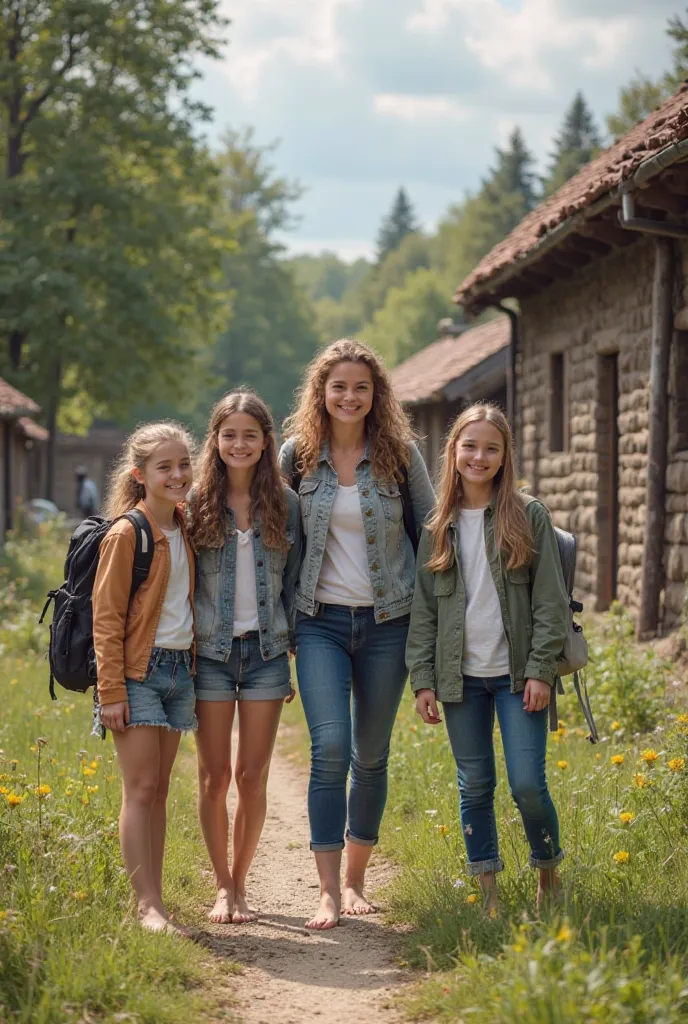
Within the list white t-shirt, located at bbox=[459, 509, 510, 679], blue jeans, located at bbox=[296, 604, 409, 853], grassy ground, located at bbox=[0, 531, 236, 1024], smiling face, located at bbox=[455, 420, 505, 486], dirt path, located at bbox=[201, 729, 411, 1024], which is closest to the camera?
Result: grassy ground, located at bbox=[0, 531, 236, 1024]

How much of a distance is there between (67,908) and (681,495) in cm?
618

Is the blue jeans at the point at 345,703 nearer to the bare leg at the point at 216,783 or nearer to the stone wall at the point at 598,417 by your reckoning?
the bare leg at the point at 216,783

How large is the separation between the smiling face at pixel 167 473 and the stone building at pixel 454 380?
11.6 metres

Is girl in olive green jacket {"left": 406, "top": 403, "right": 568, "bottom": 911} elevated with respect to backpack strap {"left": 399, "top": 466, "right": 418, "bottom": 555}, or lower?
lower

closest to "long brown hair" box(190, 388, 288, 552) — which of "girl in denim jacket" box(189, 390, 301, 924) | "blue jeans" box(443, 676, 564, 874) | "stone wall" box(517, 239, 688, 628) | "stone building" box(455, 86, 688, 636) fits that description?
"girl in denim jacket" box(189, 390, 301, 924)

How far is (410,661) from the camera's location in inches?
179

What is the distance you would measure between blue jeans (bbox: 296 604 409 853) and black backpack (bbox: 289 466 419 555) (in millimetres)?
371

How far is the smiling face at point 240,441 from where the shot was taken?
476 centimetres

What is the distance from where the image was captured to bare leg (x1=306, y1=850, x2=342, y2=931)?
15.5 ft

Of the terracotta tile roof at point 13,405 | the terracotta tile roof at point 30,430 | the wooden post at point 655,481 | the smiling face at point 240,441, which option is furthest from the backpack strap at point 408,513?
the terracotta tile roof at point 30,430

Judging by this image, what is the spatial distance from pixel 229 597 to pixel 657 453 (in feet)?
17.9

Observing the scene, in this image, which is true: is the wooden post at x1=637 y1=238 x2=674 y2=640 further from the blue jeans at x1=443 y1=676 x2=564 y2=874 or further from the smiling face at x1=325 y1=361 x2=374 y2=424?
the blue jeans at x1=443 y1=676 x2=564 y2=874

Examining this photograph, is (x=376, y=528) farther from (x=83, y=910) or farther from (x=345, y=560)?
(x=83, y=910)

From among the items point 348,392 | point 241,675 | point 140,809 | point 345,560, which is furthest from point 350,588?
point 140,809
